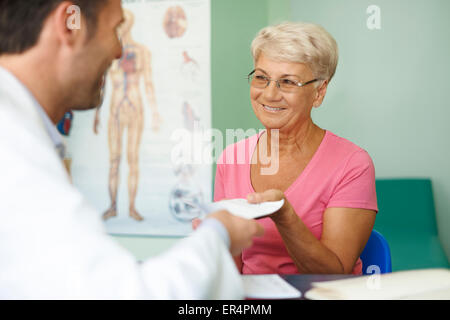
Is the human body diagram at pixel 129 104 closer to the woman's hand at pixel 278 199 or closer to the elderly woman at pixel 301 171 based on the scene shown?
the elderly woman at pixel 301 171

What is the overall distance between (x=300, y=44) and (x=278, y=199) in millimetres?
602

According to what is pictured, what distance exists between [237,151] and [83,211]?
116 cm

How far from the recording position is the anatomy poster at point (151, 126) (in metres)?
3.22

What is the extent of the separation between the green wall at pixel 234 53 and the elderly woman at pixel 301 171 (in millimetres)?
1463

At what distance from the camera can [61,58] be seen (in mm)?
820

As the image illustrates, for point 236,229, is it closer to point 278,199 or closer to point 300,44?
point 278,199

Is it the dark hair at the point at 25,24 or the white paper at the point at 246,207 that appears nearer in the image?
the dark hair at the point at 25,24

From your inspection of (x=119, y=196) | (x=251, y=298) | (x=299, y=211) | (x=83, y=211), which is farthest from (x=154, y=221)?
(x=83, y=211)

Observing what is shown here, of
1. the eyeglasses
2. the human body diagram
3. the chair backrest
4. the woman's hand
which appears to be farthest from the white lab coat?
the human body diagram

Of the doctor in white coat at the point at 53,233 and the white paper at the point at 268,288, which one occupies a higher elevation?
the doctor in white coat at the point at 53,233

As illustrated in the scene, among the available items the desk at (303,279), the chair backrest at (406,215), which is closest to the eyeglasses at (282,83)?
the desk at (303,279)

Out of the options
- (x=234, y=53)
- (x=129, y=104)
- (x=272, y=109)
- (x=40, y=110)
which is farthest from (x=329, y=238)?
(x=129, y=104)

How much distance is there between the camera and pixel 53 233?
0.58m
